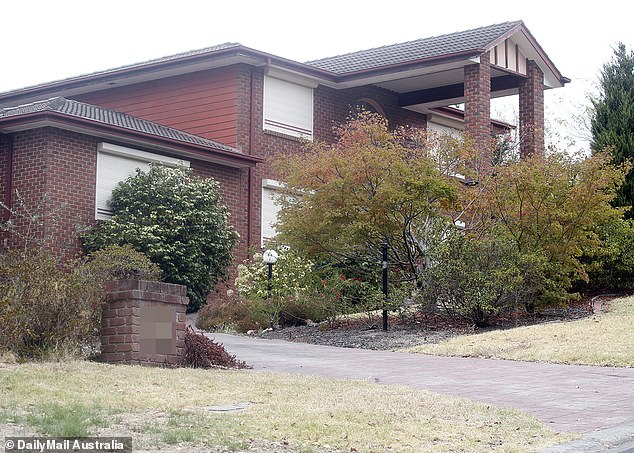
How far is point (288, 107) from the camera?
1066 inches

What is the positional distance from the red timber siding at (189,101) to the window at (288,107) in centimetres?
107

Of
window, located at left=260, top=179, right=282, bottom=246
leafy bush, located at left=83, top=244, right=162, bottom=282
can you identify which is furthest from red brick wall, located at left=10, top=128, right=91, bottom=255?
window, located at left=260, top=179, right=282, bottom=246

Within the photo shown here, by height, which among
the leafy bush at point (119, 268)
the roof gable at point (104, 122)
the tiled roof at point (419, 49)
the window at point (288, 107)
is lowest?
the leafy bush at point (119, 268)

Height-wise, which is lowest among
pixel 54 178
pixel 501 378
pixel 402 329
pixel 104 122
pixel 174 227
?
pixel 501 378

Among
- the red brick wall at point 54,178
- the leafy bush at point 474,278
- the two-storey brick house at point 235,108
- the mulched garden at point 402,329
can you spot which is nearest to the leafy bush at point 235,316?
the mulched garden at point 402,329

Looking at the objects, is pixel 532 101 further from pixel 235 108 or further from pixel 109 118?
pixel 109 118

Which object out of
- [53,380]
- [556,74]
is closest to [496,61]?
[556,74]

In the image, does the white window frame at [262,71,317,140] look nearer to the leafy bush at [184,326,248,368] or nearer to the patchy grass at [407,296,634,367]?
the patchy grass at [407,296,634,367]

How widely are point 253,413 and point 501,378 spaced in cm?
442

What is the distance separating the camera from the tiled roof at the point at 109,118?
22.3 meters

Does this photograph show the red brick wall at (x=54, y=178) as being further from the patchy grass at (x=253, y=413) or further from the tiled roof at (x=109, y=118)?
the patchy grass at (x=253, y=413)

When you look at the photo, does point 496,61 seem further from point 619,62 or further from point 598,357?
point 598,357

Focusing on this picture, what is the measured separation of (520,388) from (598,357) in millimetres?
2833

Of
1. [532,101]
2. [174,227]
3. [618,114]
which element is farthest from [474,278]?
[532,101]
